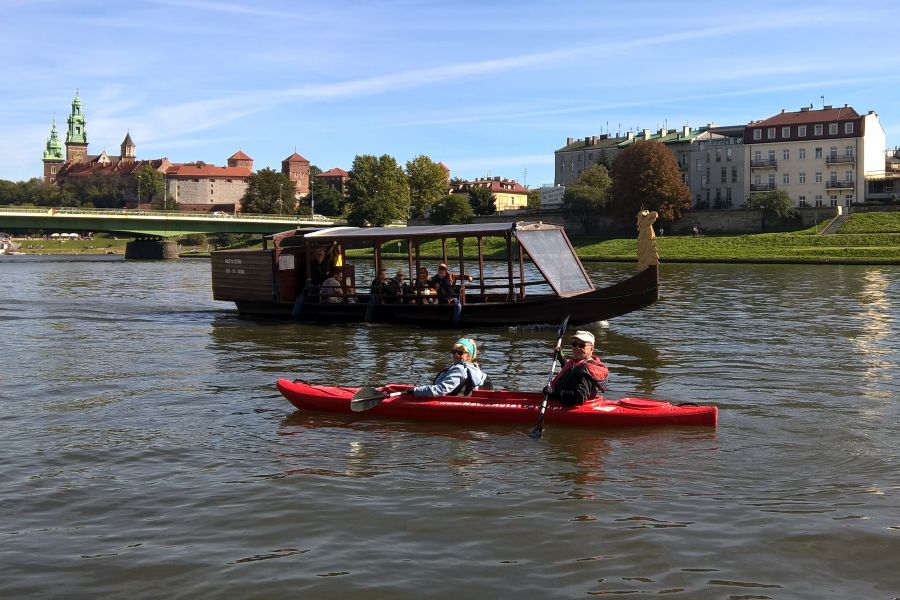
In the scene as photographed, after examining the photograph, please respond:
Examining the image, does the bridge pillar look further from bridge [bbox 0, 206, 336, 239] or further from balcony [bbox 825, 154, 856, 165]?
balcony [bbox 825, 154, 856, 165]

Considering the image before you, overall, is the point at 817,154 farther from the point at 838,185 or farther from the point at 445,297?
the point at 445,297

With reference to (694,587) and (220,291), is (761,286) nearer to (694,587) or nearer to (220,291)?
(220,291)

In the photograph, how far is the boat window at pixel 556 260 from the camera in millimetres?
25766

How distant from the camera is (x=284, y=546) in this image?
915 cm

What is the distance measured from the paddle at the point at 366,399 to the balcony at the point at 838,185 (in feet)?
315

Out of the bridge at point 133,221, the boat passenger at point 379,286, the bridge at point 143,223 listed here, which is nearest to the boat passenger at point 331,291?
the boat passenger at point 379,286

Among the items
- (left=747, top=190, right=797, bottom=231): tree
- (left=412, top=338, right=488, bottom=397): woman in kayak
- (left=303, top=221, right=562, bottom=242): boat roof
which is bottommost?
(left=412, top=338, right=488, bottom=397): woman in kayak

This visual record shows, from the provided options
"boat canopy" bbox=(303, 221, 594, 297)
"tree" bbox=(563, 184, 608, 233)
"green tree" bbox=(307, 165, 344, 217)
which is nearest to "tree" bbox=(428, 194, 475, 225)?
"tree" bbox=(563, 184, 608, 233)

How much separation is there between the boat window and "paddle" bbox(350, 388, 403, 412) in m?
11.8

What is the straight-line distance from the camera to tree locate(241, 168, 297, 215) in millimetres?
161125

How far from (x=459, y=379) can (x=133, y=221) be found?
85.6 meters

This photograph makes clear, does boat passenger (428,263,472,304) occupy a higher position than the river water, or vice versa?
boat passenger (428,263,472,304)

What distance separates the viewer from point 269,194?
16212 cm

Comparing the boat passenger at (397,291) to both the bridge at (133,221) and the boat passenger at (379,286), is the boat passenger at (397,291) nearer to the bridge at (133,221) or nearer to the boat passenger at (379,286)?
the boat passenger at (379,286)
